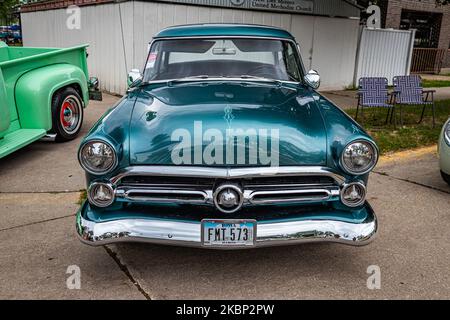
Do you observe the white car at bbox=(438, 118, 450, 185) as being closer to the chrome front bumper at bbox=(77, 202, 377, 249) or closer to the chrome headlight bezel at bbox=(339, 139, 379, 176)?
the chrome headlight bezel at bbox=(339, 139, 379, 176)

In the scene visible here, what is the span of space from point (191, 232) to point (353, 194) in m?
1.08

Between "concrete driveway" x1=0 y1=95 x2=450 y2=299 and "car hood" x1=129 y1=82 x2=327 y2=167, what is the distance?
2.77 feet

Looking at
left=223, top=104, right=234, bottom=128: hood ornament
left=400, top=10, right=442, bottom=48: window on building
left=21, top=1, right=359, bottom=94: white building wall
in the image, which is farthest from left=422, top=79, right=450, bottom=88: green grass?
left=223, top=104, right=234, bottom=128: hood ornament

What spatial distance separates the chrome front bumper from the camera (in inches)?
107

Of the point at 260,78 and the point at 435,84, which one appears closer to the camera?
the point at 260,78

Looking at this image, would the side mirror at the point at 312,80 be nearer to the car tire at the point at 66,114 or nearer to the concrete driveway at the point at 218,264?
the concrete driveway at the point at 218,264

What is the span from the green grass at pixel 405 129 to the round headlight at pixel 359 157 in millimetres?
3537

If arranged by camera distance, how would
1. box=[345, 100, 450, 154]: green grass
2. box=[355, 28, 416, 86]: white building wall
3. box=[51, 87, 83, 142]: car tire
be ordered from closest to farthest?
box=[51, 87, 83, 142]: car tire → box=[345, 100, 450, 154]: green grass → box=[355, 28, 416, 86]: white building wall

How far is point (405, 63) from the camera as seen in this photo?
→ 14031 mm

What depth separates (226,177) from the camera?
8.83ft

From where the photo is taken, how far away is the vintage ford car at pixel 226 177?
273cm

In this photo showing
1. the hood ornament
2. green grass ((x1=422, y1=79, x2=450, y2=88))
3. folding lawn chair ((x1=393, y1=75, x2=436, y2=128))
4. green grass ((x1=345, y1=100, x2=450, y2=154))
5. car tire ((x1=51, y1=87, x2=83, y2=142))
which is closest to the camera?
the hood ornament

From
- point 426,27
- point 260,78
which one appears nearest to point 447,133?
point 260,78

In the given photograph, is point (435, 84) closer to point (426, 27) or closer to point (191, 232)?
point (426, 27)
